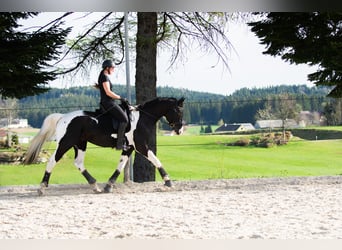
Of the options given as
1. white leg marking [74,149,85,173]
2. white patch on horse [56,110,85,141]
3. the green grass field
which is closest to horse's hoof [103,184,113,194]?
white leg marking [74,149,85,173]

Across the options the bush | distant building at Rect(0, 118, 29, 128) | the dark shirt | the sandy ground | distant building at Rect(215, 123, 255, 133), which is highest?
the dark shirt

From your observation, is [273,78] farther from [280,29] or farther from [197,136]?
[197,136]

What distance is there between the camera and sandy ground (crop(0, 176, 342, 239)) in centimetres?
477

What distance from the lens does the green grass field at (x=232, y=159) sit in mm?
7555

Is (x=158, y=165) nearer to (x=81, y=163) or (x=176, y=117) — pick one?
(x=176, y=117)

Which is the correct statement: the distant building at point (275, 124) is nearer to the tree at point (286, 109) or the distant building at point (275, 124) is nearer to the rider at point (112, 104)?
the tree at point (286, 109)

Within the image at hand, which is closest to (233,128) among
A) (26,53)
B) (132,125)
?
(132,125)

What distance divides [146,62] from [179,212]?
268cm

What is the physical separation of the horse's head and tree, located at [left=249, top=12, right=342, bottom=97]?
1.80 meters

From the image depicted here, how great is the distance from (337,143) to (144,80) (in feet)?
8.82

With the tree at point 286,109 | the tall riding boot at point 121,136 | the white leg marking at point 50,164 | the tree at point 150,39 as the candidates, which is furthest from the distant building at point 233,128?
the white leg marking at point 50,164

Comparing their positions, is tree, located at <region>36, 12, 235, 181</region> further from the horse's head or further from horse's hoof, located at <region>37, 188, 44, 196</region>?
horse's hoof, located at <region>37, 188, 44, 196</region>

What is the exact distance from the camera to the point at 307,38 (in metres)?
7.73

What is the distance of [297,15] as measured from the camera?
7.68m
